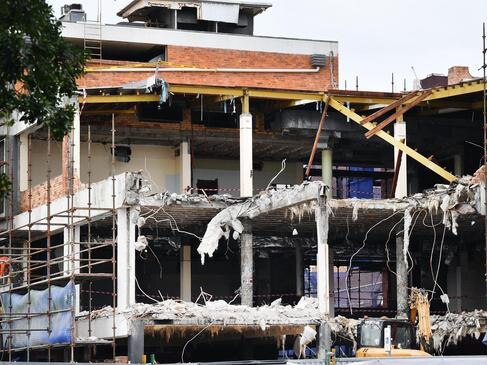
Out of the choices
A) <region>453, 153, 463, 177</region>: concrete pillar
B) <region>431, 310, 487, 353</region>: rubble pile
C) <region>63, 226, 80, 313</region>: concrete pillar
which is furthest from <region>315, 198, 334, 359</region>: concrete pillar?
<region>453, 153, 463, 177</region>: concrete pillar

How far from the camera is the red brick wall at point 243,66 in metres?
54.7

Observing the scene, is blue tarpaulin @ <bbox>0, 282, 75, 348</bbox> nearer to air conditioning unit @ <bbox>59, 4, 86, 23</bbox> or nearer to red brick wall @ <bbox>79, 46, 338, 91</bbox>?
red brick wall @ <bbox>79, 46, 338, 91</bbox>

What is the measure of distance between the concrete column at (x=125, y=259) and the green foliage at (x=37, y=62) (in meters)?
19.9

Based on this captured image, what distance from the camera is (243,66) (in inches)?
2201

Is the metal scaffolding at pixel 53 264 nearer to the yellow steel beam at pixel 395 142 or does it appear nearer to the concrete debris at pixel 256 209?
the concrete debris at pixel 256 209

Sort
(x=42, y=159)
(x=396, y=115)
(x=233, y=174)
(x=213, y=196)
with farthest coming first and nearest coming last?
(x=233, y=174) < (x=42, y=159) < (x=396, y=115) < (x=213, y=196)

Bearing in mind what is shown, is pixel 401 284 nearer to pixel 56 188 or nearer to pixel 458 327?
pixel 458 327

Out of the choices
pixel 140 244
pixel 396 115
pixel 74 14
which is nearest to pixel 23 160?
pixel 74 14

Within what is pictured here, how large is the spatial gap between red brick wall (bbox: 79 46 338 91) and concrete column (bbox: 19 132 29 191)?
228 inches

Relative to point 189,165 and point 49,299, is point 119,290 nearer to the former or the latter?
point 49,299

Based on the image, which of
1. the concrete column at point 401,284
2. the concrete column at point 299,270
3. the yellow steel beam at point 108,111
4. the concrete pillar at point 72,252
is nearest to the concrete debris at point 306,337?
the concrete column at point 401,284

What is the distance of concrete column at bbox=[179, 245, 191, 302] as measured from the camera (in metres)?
53.0

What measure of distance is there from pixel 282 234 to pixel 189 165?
469 cm

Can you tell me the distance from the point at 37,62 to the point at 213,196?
24384 millimetres
